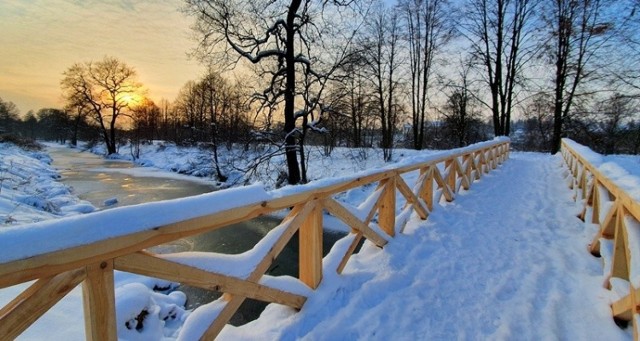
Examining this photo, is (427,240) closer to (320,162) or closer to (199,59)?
(199,59)

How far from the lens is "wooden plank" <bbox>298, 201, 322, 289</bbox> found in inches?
112

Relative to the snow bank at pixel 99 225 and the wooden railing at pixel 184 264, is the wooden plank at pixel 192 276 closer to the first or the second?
the wooden railing at pixel 184 264

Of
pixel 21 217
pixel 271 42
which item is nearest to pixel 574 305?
pixel 21 217

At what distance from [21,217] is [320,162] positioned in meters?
12.4

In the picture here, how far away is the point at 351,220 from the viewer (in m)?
3.41

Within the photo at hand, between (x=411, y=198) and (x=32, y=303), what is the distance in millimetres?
4375

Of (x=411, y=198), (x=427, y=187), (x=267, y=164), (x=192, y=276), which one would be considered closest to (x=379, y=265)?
(x=411, y=198)

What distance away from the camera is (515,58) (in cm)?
2105

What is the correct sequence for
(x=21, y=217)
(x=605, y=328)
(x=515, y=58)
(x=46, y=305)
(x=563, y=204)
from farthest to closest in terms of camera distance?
(x=515, y=58) < (x=21, y=217) < (x=563, y=204) < (x=605, y=328) < (x=46, y=305)

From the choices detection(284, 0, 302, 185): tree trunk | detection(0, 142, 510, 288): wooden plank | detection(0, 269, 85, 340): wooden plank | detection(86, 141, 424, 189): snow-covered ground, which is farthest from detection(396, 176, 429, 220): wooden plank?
detection(284, 0, 302, 185): tree trunk

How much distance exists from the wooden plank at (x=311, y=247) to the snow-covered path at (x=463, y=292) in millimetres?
144

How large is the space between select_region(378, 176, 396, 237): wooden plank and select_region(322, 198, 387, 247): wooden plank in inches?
11.0

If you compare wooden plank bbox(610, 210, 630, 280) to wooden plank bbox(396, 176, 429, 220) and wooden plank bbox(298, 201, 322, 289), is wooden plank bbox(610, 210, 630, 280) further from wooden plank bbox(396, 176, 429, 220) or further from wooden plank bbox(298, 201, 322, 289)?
wooden plank bbox(298, 201, 322, 289)

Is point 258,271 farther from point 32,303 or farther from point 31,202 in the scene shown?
point 31,202
